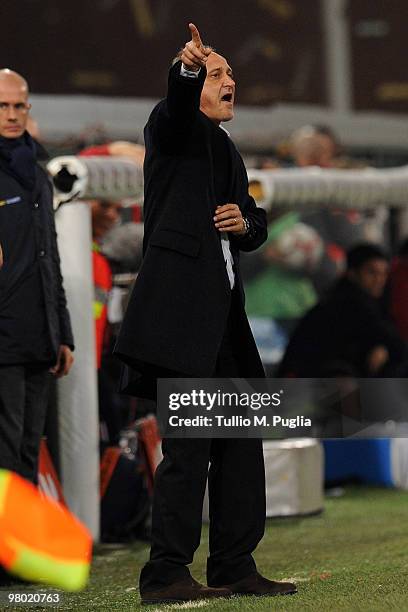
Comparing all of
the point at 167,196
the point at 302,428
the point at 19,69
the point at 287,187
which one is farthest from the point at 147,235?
the point at 19,69

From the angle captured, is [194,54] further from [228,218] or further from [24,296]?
[24,296]

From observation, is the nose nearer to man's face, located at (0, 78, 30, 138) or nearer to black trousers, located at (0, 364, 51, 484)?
man's face, located at (0, 78, 30, 138)

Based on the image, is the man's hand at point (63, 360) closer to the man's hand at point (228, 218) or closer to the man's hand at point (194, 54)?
the man's hand at point (228, 218)

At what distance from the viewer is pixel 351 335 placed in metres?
7.77

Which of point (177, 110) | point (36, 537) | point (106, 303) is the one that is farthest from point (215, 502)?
point (106, 303)

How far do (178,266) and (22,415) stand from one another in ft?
3.54

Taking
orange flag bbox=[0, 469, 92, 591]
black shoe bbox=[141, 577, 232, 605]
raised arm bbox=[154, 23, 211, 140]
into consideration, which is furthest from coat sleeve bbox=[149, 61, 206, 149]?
orange flag bbox=[0, 469, 92, 591]

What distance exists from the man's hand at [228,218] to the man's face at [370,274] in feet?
14.1

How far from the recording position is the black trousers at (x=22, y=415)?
4.34 m

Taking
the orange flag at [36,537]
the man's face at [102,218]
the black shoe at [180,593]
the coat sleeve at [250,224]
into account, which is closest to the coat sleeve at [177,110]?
the coat sleeve at [250,224]

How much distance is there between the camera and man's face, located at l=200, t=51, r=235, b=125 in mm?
3654

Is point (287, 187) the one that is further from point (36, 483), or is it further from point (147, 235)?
point (147, 235)

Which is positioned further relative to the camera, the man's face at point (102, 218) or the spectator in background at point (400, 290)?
the spectator in background at point (400, 290)

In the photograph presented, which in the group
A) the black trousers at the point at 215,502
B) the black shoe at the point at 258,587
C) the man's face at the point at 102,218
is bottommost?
the black shoe at the point at 258,587
